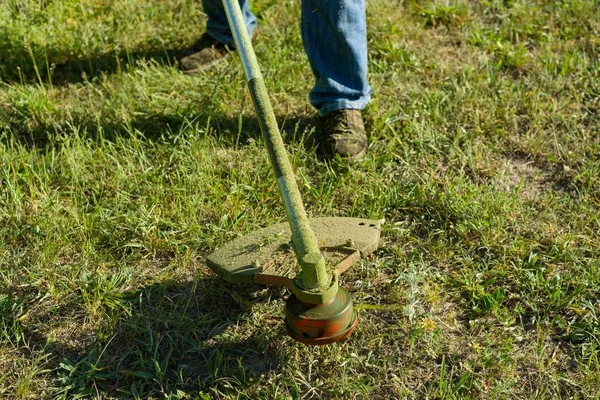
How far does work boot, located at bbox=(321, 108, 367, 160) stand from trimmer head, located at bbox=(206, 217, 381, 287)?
1.79 ft

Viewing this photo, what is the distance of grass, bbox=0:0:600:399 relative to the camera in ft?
7.96

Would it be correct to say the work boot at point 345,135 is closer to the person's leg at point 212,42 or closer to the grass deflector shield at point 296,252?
the grass deflector shield at point 296,252

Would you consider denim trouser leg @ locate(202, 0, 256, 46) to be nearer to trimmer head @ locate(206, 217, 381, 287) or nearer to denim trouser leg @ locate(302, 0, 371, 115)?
denim trouser leg @ locate(302, 0, 371, 115)

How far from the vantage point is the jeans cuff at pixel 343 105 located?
3.31 m

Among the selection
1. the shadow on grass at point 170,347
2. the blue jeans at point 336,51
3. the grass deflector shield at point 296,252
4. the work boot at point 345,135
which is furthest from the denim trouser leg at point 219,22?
the shadow on grass at point 170,347

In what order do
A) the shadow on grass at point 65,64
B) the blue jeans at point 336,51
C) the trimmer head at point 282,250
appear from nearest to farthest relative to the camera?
1. the trimmer head at point 282,250
2. the blue jeans at point 336,51
3. the shadow on grass at point 65,64

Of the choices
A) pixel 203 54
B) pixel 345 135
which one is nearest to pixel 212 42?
pixel 203 54

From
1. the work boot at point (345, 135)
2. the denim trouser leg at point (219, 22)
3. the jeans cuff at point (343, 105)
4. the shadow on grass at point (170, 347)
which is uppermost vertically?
the denim trouser leg at point (219, 22)

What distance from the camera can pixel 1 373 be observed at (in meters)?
2.40

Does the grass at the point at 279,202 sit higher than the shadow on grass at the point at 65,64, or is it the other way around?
the shadow on grass at the point at 65,64

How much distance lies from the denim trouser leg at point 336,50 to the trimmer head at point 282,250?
76cm

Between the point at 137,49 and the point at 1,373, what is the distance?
2.12 m

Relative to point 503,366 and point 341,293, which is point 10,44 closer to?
point 341,293

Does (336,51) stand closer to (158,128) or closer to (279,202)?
(279,202)
